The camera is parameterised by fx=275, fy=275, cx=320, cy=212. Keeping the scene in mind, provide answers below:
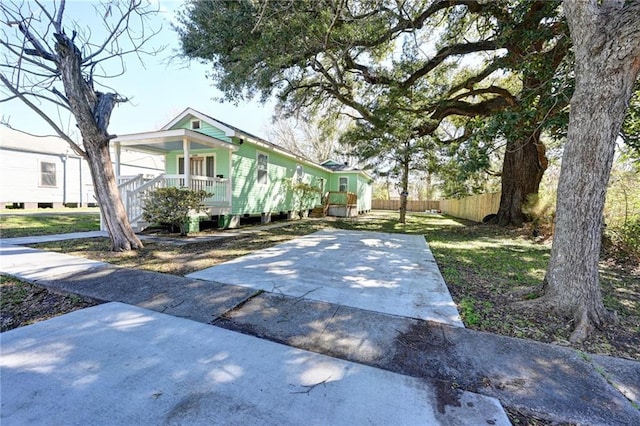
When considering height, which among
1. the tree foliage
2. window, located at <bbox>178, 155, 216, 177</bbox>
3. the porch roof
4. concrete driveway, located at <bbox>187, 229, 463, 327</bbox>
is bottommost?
concrete driveway, located at <bbox>187, 229, 463, 327</bbox>

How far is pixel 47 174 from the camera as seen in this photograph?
591 inches

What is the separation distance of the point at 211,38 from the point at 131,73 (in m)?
2.18

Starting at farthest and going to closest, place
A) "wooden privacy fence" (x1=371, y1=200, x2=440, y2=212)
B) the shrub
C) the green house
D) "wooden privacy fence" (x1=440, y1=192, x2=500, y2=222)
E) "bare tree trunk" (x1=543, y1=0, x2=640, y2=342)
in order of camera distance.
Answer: "wooden privacy fence" (x1=371, y1=200, x2=440, y2=212) → "wooden privacy fence" (x1=440, y1=192, x2=500, y2=222) → the green house → the shrub → "bare tree trunk" (x1=543, y1=0, x2=640, y2=342)

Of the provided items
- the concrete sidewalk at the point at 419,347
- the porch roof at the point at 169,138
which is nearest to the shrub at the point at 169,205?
the porch roof at the point at 169,138

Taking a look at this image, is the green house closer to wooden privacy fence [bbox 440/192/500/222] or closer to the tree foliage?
the tree foliage

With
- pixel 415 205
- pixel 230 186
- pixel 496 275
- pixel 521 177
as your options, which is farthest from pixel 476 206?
pixel 415 205

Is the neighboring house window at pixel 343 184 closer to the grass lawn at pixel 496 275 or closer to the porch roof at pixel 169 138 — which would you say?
the porch roof at pixel 169 138

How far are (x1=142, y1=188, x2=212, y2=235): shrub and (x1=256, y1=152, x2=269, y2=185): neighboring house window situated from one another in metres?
4.08

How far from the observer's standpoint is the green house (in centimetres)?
823

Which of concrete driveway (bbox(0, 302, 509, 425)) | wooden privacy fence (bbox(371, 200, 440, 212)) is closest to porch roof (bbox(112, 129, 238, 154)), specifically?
concrete driveway (bbox(0, 302, 509, 425))

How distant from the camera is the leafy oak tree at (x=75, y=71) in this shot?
5188 mm

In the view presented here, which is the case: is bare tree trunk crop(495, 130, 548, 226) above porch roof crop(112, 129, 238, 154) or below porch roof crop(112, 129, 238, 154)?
below

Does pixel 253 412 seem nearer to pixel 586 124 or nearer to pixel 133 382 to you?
pixel 133 382

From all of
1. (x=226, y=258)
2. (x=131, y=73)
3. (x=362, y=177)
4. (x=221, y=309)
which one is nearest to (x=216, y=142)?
(x=131, y=73)
